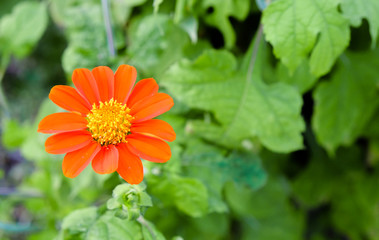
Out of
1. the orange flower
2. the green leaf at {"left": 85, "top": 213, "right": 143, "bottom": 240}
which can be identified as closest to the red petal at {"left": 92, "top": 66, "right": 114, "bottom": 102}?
the orange flower

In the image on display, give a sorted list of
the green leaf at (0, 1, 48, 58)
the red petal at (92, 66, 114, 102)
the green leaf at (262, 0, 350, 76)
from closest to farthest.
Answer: the red petal at (92, 66, 114, 102), the green leaf at (262, 0, 350, 76), the green leaf at (0, 1, 48, 58)

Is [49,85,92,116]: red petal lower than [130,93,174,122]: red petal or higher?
higher

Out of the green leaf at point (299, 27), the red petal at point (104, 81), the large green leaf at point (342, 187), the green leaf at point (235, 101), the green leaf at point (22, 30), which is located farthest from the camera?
the large green leaf at point (342, 187)

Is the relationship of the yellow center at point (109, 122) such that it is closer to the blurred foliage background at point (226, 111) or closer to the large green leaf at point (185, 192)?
the blurred foliage background at point (226, 111)

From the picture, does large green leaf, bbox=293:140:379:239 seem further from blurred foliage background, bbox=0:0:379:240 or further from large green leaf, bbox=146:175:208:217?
large green leaf, bbox=146:175:208:217

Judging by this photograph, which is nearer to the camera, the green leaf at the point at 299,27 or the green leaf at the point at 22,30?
the green leaf at the point at 299,27

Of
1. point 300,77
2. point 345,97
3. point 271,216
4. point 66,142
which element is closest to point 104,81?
point 66,142

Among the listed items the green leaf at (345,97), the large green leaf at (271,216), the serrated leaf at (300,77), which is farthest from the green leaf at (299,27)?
the large green leaf at (271,216)
